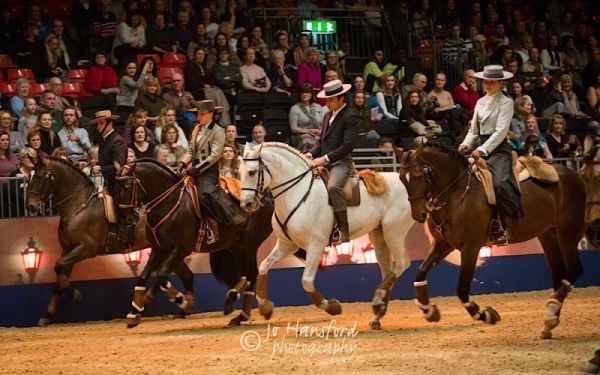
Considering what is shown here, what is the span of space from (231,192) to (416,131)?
233 inches

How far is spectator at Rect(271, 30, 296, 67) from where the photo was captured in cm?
2094

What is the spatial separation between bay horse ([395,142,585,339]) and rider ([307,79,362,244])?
856 millimetres

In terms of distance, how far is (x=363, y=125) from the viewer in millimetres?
19266

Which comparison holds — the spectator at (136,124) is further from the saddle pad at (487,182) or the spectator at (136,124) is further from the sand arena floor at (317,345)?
the saddle pad at (487,182)

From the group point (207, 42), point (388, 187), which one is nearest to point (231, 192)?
point (388, 187)

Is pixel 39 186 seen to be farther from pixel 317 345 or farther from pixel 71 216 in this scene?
pixel 317 345

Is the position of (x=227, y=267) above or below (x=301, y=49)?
below

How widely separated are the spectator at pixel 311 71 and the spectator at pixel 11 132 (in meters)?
5.68

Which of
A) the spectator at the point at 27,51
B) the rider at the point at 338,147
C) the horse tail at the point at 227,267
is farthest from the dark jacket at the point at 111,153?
the spectator at the point at 27,51

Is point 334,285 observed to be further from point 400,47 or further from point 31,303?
point 400,47

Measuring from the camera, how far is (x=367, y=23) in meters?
23.2

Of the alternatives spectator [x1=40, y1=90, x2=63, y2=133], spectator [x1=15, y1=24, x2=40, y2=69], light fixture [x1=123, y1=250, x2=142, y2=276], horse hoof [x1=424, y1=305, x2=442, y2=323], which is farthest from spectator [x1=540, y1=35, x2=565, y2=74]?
horse hoof [x1=424, y1=305, x2=442, y2=323]

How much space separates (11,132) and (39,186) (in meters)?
2.17

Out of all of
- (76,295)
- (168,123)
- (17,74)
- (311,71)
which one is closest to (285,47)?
(311,71)
